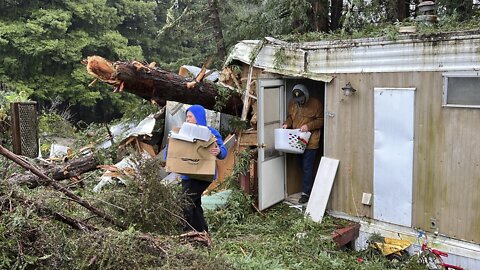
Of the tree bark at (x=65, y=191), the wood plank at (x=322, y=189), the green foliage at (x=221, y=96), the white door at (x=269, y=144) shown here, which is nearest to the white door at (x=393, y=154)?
the wood plank at (x=322, y=189)

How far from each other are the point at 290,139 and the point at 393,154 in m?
1.66

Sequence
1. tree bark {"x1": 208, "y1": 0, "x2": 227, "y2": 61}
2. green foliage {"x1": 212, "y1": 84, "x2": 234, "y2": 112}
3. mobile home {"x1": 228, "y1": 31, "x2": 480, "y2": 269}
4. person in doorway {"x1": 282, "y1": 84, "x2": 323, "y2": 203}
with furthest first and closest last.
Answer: tree bark {"x1": 208, "y1": 0, "x2": 227, "y2": 61}
green foliage {"x1": 212, "y1": 84, "x2": 234, "y2": 112}
person in doorway {"x1": 282, "y1": 84, "x2": 323, "y2": 203}
mobile home {"x1": 228, "y1": 31, "x2": 480, "y2": 269}

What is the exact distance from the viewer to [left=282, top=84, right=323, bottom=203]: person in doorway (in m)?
7.31

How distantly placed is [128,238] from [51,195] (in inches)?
28.2

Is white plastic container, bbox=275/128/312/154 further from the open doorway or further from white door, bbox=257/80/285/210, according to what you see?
the open doorway

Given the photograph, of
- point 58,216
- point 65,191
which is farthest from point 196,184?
point 58,216

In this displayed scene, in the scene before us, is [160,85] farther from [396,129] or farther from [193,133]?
[396,129]

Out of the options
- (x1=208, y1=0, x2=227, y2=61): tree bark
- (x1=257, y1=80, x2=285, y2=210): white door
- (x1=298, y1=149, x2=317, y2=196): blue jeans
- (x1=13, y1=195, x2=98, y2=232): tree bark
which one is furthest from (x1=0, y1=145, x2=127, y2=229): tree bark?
(x1=208, y1=0, x2=227, y2=61): tree bark

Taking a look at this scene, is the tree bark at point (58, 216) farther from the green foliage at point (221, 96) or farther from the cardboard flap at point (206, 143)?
the green foliage at point (221, 96)

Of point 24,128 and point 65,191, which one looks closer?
point 65,191

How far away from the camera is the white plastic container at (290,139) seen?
7.13 metres

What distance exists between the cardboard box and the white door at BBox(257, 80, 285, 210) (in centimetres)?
191

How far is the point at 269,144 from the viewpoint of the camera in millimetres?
7262

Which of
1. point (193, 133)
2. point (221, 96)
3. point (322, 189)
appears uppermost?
point (221, 96)
